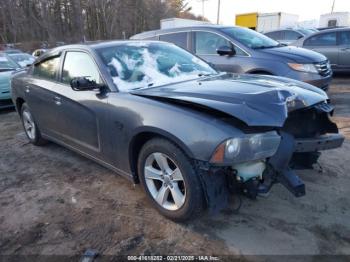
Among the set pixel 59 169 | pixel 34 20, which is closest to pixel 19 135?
→ pixel 59 169

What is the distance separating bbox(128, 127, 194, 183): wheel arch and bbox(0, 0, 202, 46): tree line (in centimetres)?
3518

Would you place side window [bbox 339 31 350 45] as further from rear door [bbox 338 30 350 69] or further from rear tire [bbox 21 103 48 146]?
rear tire [bbox 21 103 48 146]

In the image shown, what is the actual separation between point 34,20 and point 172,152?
4103 centimetres

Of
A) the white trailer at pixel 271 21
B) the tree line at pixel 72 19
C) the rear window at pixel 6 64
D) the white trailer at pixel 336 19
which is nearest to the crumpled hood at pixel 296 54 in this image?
the rear window at pixel 6 64

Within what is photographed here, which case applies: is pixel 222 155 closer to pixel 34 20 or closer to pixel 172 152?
pixel 172 152

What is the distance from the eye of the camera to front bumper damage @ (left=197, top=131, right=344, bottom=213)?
8.11 ft

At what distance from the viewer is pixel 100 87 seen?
3.20m

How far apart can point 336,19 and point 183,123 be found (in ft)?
101

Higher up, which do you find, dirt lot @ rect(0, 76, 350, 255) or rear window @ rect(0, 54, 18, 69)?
rear window @ rect(0, 54, 18, 69)

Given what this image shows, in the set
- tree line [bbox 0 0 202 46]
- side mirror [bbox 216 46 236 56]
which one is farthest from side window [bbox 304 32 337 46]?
tree line [bbox 0 0 202 46]

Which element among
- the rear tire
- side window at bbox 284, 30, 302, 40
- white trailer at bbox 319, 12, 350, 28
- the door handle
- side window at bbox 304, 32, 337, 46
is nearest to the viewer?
the door handle

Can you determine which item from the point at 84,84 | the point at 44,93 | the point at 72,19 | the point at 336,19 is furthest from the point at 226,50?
the point at 72,19

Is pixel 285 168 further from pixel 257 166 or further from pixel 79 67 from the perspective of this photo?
pixel 79 67

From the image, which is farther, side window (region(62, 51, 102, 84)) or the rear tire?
the rear tire
